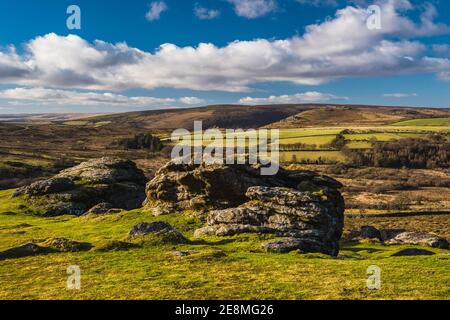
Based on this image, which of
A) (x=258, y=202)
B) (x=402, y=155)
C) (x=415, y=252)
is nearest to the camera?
(x=415, y=252)

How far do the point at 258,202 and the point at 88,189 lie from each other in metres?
29.0

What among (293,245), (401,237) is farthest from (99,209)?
(401,237)

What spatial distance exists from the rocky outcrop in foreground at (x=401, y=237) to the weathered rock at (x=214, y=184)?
436 inches

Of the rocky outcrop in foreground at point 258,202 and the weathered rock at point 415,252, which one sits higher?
the rocky outcrop in foreground at point 258,202

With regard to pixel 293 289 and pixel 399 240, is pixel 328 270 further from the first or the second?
pixel 399 240

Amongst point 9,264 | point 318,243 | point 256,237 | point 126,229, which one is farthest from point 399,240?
point 9,264

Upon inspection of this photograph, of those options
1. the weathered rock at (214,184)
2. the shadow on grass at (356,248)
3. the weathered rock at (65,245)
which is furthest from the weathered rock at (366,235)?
the weathered rock at (65,245)

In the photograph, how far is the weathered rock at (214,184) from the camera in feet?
152

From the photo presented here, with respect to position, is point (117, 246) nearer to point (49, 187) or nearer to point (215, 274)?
point (215, 274)

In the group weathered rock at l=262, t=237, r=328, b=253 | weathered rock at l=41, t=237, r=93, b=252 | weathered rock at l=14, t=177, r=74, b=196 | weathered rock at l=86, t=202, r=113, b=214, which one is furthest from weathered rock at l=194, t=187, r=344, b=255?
weathered rock at l=14, t=177, r=74, b=196

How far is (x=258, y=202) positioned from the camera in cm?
4253

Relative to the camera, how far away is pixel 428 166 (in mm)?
184250

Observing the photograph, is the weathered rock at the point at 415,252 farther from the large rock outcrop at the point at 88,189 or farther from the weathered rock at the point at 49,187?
the weathered rock at the point at 49,187
